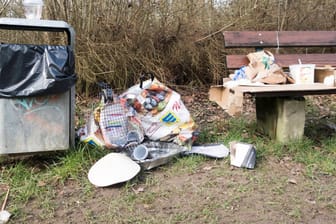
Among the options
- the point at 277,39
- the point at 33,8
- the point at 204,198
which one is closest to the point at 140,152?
the point at 204,198

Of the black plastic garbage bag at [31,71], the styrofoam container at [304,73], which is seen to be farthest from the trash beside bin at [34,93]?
the styrofoam container at [304,73]

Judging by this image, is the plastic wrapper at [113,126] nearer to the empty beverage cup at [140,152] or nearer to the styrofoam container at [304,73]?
the empty beverage cup at [140,152]

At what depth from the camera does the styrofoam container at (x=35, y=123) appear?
2.61m

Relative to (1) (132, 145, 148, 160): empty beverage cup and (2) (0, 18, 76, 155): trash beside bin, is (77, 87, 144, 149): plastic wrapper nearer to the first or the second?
(1) (132, 145, 148, 160): empty beverage cup

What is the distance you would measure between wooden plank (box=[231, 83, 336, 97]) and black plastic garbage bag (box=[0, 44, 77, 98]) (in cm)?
133

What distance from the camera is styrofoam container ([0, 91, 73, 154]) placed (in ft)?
8.55

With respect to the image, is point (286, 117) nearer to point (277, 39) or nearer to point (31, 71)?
point (277, 39)

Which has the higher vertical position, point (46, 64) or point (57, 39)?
point (57, 39)

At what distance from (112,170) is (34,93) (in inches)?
29.3

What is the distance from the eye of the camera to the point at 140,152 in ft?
9.46

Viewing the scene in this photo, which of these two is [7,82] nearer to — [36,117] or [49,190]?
[36,117]

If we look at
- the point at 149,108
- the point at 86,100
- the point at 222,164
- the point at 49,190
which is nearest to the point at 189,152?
the point at 222,164

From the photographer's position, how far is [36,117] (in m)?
2.67

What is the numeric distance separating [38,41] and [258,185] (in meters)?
3.62
